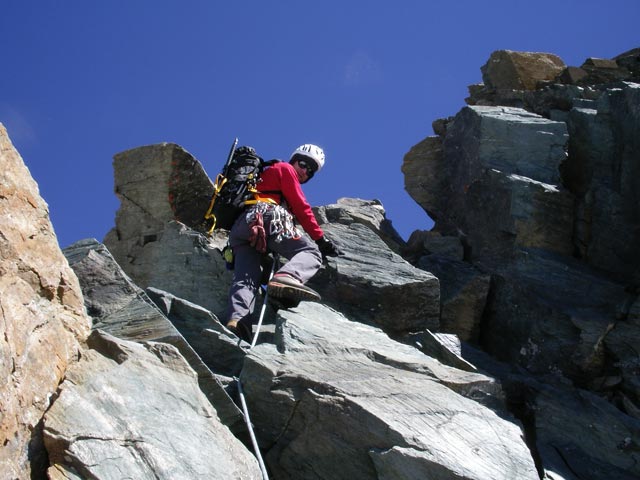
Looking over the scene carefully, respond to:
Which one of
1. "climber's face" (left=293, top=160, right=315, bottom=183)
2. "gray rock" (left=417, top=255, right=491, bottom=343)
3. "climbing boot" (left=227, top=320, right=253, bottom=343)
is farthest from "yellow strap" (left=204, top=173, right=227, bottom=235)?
"gray rock" (left=417, top=255, right=491, bottom=343)

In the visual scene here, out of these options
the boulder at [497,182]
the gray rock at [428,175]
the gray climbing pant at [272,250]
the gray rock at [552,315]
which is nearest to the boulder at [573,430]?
the gray rock at [552,315]

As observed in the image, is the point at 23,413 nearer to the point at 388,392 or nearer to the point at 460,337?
the point at 388,392

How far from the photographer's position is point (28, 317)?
21.8 feet

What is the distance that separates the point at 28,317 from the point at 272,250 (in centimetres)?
542

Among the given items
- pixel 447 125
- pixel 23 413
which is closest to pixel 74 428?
pixel 23 413

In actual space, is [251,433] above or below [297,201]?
below

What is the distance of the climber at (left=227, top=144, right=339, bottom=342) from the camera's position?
1061cm

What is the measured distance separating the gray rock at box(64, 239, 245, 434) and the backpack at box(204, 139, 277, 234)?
227cm

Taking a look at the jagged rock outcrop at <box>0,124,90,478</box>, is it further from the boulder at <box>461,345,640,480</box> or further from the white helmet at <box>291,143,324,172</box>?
the white helmet at <box>291,143,324,172</box>

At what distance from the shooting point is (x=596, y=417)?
10008 mm

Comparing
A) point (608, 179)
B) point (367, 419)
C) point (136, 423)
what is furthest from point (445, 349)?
point (608, 179)

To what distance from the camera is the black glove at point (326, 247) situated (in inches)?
484

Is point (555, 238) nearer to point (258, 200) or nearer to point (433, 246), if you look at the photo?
point (433, 246)

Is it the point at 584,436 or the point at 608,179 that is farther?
the point at 608,179
